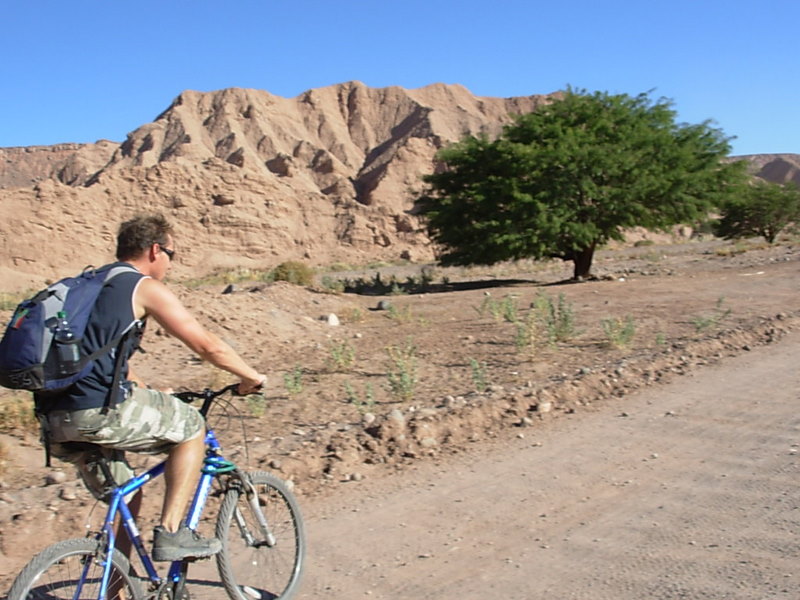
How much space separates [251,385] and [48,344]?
0.95m

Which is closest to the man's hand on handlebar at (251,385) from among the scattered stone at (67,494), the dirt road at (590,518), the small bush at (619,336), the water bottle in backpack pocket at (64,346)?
the water bottle in backpack pocket at (64,346)

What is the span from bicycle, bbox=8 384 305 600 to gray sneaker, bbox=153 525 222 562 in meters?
0.06

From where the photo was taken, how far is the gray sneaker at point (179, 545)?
3467 millimetres

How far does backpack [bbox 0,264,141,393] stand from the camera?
3.08 meters

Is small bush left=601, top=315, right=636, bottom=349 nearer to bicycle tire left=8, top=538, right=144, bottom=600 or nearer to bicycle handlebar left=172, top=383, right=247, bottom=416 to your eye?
bicycle handlebar left=172, top=383, right=247, bottom=416

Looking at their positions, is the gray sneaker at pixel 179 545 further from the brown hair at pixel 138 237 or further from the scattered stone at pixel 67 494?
the scattered stone at pixel 67 494

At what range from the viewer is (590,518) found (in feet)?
16.1

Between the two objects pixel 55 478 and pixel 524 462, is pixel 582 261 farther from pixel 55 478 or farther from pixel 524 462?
pixel 55 478

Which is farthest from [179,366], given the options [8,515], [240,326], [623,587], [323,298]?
[623,587]

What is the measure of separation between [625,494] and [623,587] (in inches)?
57.1

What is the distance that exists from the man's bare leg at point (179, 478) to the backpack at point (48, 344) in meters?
0.61

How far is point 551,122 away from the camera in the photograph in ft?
83.2

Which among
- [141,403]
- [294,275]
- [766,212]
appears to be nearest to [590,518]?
[141,403]

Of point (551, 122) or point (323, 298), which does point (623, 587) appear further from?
point (551, 122)
